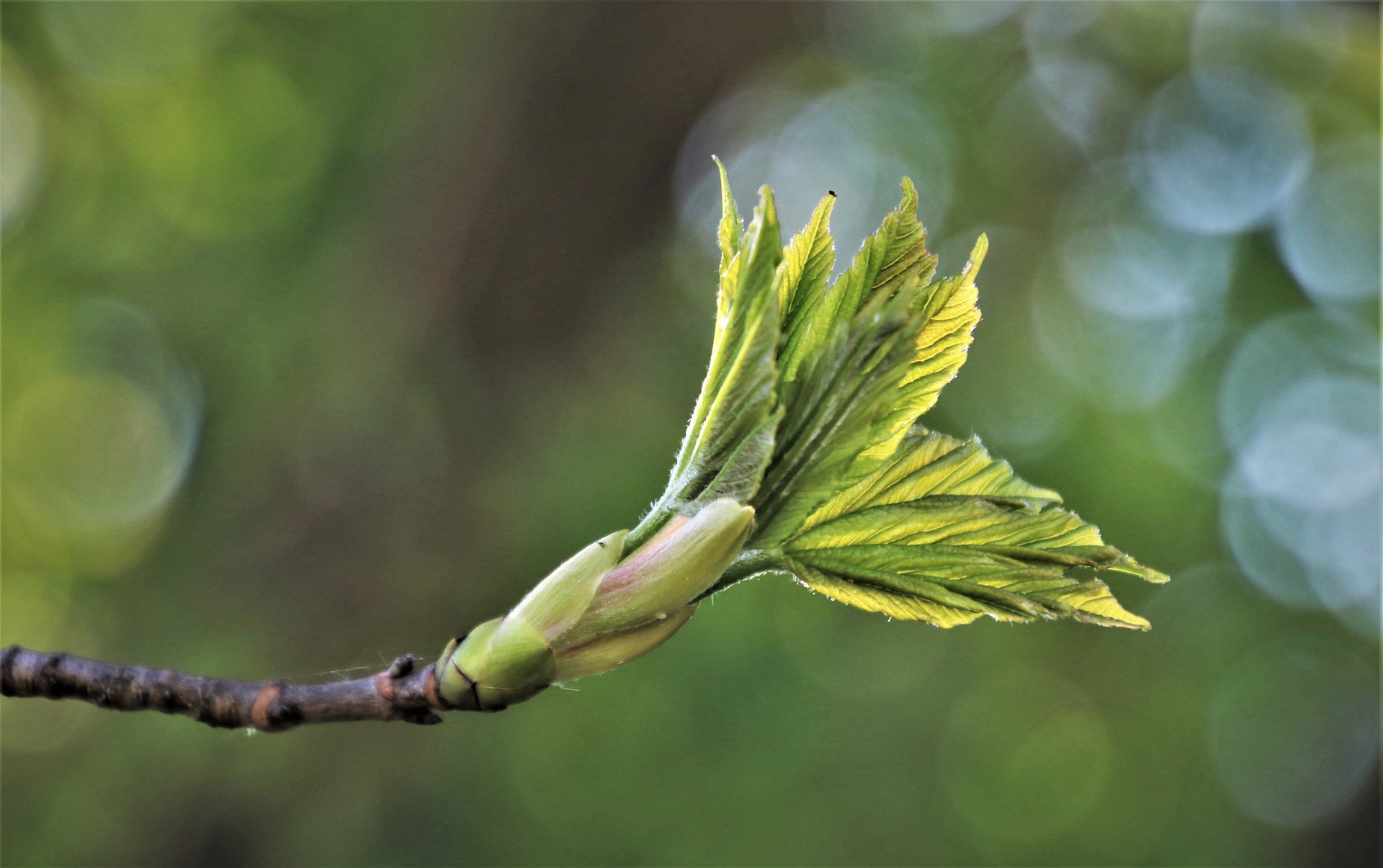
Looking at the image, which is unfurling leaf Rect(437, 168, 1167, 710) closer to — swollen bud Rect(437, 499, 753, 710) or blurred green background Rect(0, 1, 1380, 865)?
swollen bud Rect(437, 499, 753, 710)

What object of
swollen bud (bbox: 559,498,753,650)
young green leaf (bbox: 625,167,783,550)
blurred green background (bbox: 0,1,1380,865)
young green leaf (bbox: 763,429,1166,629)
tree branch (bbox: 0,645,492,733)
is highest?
young green leaf (bbox: 625,167,783,550)

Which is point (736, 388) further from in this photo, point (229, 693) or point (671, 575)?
point (229, 693)

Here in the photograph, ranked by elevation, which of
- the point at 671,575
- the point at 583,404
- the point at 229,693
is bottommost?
the point at 583,404

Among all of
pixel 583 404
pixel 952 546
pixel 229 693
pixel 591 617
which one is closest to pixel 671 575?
pixel 591 617

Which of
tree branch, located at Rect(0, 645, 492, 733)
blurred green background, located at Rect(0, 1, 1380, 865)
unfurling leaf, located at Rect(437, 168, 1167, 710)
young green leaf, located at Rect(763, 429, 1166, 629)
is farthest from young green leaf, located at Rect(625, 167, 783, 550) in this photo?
blurred green background, located at Rect(0, 1, 1380, 865)

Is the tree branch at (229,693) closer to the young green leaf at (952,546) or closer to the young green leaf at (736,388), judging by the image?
the young green leaf at (736,388)

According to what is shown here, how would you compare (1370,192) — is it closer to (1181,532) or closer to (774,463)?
(1181,532)

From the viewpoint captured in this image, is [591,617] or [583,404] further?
[583,404]
